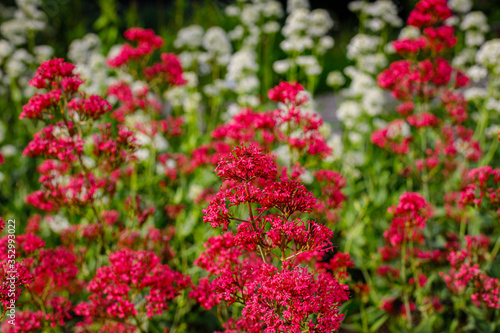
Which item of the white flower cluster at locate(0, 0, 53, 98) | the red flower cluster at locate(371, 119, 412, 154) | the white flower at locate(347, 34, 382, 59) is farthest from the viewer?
the white flower cluster at locate(0, 0, 53, 98)

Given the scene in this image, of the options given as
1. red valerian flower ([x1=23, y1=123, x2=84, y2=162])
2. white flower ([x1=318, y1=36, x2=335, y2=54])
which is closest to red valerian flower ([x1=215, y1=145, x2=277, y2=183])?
red valerian flower ([x1=23, y1=123, x2=84, y2=162])

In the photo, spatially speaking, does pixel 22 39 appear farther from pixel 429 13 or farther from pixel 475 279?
pixel 475 279

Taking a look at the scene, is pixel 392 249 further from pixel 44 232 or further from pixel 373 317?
pixel 44 232

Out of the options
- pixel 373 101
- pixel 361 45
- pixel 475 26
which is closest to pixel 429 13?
pixel 373 101

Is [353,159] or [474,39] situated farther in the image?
[474,39]

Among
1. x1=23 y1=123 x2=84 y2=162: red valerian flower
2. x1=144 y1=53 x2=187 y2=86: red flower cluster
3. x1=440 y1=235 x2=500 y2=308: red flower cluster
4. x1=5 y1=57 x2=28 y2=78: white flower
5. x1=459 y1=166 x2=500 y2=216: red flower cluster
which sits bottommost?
x1=440 y1=235 x2=500 y2=308: red flower cluster

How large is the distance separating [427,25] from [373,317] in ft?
7.62

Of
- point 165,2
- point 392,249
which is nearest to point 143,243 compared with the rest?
point 392,249

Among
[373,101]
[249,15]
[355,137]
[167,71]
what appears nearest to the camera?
[167,71]

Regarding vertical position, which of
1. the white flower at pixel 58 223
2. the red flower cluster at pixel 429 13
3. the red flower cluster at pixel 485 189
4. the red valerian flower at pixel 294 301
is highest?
the red flower cluster at pixel 429 13

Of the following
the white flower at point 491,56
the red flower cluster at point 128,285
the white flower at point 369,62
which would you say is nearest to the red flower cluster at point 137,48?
the red flower cluster at point 128,285

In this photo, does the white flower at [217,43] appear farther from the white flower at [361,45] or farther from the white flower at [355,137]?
the white flower at [355,137]

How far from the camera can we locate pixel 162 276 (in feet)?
6.34

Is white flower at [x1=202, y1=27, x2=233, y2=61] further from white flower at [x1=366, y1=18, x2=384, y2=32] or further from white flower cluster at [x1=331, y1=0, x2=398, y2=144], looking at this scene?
white flower at [x1=366, y1=18, x2=384, y2=32]
